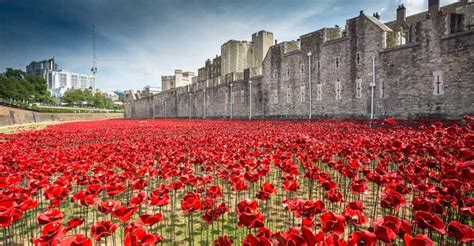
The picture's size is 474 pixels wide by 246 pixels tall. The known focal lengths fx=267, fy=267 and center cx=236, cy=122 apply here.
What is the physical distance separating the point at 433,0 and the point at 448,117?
30031mm

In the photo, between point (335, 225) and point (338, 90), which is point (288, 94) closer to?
point (338, 90)

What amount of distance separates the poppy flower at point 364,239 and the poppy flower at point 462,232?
2.46 ft

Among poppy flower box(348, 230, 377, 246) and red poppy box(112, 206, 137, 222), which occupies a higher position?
poppy flower box(348, 230, 377, 246)

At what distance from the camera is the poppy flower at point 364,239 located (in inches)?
71.0

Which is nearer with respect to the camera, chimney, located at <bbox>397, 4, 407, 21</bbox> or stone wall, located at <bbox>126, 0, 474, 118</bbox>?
stone wall, located at <bbox>126, 0, 474, 118</bbox>

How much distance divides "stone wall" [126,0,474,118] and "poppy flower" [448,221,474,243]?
2039 centimetres

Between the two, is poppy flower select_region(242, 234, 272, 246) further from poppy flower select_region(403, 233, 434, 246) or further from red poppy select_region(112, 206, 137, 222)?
red poppy select_region(112, 206, 137, 222)

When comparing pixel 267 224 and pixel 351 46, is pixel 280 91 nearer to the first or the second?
pixel 351 46

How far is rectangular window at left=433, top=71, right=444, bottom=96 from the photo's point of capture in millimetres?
18891

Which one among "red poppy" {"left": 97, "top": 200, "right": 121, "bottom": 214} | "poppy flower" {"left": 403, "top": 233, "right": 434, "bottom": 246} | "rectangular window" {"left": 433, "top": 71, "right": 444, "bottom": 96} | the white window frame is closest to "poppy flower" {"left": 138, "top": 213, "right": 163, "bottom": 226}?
"red poppy" {"left": 97, "top": 200, "right": 121, "bottom": 214}

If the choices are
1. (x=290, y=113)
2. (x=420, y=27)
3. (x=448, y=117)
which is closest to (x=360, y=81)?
(x=420, y=27)

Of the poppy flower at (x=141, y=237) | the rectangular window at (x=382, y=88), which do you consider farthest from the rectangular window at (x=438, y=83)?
the poppy flower at (x=141, y=237)

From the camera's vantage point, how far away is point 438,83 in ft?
62.6

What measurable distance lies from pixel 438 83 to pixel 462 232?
70.8ft
